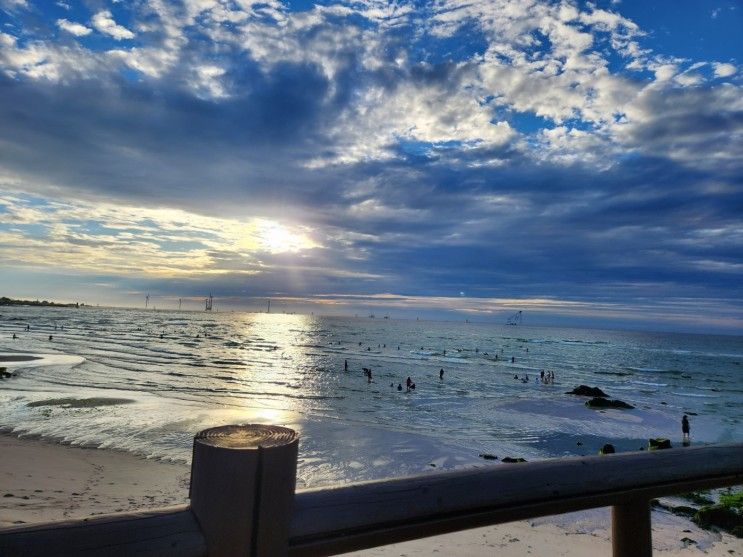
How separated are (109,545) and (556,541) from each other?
416 inches

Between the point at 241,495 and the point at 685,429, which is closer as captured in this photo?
the point at 241,495

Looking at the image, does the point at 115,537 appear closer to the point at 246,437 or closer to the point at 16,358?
the point at 246,437

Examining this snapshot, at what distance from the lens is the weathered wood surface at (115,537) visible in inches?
47.8

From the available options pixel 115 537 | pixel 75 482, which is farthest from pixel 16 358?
pixel 115 537

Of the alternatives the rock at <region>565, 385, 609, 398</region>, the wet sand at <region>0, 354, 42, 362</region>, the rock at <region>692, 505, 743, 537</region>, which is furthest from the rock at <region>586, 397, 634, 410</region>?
the wet sand at <region>0, 354, 42, 362</region>

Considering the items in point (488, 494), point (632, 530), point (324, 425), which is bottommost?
point (324, 425)

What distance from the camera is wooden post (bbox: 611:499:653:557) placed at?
2.41 m

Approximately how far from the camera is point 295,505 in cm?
157

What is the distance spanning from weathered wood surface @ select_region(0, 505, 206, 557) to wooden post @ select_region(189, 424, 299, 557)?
2.0 inches

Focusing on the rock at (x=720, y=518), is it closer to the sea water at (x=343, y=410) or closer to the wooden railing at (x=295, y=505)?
the sea water at (x=343, y=410)

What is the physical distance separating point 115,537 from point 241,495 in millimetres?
344

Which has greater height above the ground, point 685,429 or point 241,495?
point 241,495

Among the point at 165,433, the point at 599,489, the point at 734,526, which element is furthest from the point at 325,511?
the point at 165,433

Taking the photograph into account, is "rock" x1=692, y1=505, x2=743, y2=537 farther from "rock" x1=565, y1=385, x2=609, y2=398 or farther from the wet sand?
the wet sand
